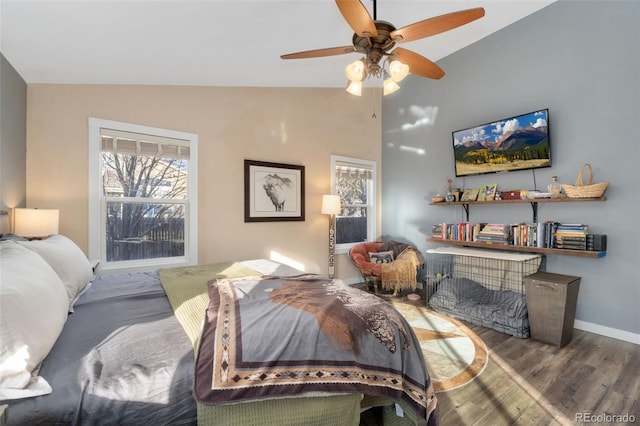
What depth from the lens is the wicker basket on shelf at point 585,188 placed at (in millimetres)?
2609

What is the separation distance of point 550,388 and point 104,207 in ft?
13.2

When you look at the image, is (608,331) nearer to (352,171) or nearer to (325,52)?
(352,171)

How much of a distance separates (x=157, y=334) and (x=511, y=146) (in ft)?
12.4

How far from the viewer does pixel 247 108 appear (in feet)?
12.1

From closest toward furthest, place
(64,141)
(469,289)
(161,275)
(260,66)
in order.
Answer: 1. (161,275)
2. (64,141)
3. (260,66)
4. (469,289)

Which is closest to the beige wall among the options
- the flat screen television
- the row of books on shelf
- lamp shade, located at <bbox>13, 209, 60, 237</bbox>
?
lamp shade, located at <bbox>13, 209, 60, 237</bbox>

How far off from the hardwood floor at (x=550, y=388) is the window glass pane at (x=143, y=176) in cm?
321

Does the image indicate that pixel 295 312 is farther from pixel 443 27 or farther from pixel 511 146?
pixel 511 146

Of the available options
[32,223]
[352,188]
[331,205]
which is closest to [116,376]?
[32,223]

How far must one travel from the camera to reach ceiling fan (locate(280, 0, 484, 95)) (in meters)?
1.67

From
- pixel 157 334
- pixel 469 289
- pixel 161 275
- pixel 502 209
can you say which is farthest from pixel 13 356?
pixel 502 209

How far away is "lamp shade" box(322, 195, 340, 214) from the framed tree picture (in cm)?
34

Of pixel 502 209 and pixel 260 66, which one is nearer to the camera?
pixel 260 66

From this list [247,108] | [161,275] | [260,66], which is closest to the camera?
[161,275]
